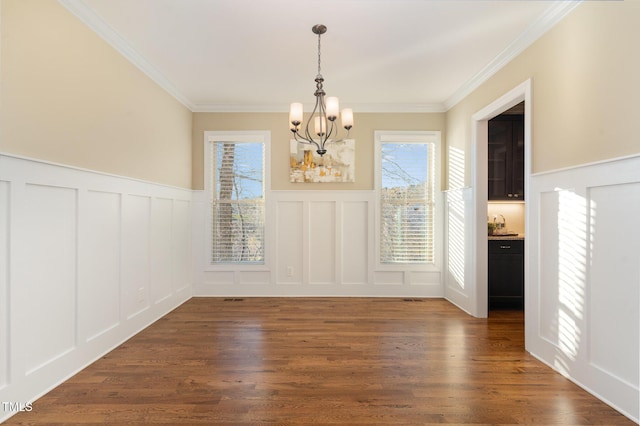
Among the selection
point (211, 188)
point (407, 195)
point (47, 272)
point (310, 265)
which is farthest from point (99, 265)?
point (407, 195)

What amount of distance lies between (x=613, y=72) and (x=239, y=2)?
8.63 feet

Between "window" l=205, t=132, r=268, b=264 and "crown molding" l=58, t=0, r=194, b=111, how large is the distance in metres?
1.18

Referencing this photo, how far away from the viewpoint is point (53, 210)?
2.28 m

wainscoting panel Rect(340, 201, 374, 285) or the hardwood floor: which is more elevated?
wainscoting panel Rect(340, 201, 374, 285)

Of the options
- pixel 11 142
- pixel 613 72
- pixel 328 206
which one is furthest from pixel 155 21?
pixel 613 72

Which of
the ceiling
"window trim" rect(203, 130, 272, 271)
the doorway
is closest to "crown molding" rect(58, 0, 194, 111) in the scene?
the ceiling

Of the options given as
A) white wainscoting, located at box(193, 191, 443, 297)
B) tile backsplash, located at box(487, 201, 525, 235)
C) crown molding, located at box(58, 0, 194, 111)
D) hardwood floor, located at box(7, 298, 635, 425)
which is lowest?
hardwood floor, located at box(7, 298, 635, 425)

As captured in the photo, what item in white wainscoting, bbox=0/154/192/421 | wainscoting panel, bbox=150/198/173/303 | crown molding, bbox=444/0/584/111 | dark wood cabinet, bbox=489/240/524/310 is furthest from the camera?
dark wood cabinet, bbox=489/240/524/310

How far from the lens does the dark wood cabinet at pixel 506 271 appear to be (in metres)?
4.15

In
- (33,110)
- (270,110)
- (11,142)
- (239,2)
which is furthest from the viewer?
(270,110)

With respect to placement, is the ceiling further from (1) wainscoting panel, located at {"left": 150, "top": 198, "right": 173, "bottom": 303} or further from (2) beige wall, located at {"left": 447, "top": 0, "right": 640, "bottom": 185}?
(1) wainscoting panel, located at {"left": 150, "top": 198, "right": 173, "bottom": 303}

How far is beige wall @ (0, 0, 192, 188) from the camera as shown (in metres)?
1.99

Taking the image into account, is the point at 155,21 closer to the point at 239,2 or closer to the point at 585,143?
the point at 239,2

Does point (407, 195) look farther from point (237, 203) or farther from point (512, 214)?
point (237, 203)
